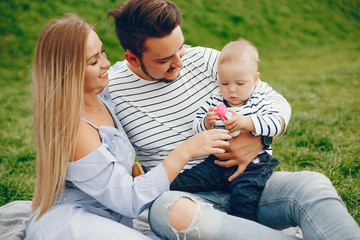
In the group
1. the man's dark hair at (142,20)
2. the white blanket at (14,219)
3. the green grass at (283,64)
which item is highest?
the man's dark hair at (142,20)

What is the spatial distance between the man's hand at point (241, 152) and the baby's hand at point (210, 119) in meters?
0.20

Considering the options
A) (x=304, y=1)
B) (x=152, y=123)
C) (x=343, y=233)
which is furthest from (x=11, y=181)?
(x=304, y=1)

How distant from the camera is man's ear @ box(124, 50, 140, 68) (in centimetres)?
240

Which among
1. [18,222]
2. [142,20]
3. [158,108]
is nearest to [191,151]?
[158,108]

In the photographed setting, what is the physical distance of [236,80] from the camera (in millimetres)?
2270

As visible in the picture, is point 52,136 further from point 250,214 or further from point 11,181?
point 11,181

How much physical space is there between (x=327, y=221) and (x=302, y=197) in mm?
192

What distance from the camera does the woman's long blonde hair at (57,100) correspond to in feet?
6.17

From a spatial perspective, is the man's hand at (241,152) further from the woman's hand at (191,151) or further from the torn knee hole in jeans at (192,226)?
the torn knee hole in jeans at (192,226)

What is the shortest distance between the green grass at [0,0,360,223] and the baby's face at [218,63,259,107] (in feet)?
3.02

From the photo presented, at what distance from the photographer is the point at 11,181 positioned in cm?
326

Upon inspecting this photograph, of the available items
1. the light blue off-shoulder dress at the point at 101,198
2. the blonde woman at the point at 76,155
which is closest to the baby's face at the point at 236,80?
the blonde woman at the point at 76,155

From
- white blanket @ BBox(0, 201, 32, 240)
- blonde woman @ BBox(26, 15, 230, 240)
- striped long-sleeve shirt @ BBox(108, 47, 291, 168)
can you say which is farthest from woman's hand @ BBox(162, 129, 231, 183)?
white blanket @ BBox(0, 201, 32, 240)

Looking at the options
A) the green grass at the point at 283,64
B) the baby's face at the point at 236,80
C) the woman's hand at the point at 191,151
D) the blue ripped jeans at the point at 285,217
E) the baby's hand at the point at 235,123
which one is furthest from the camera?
the green grass at the point at 283,64
